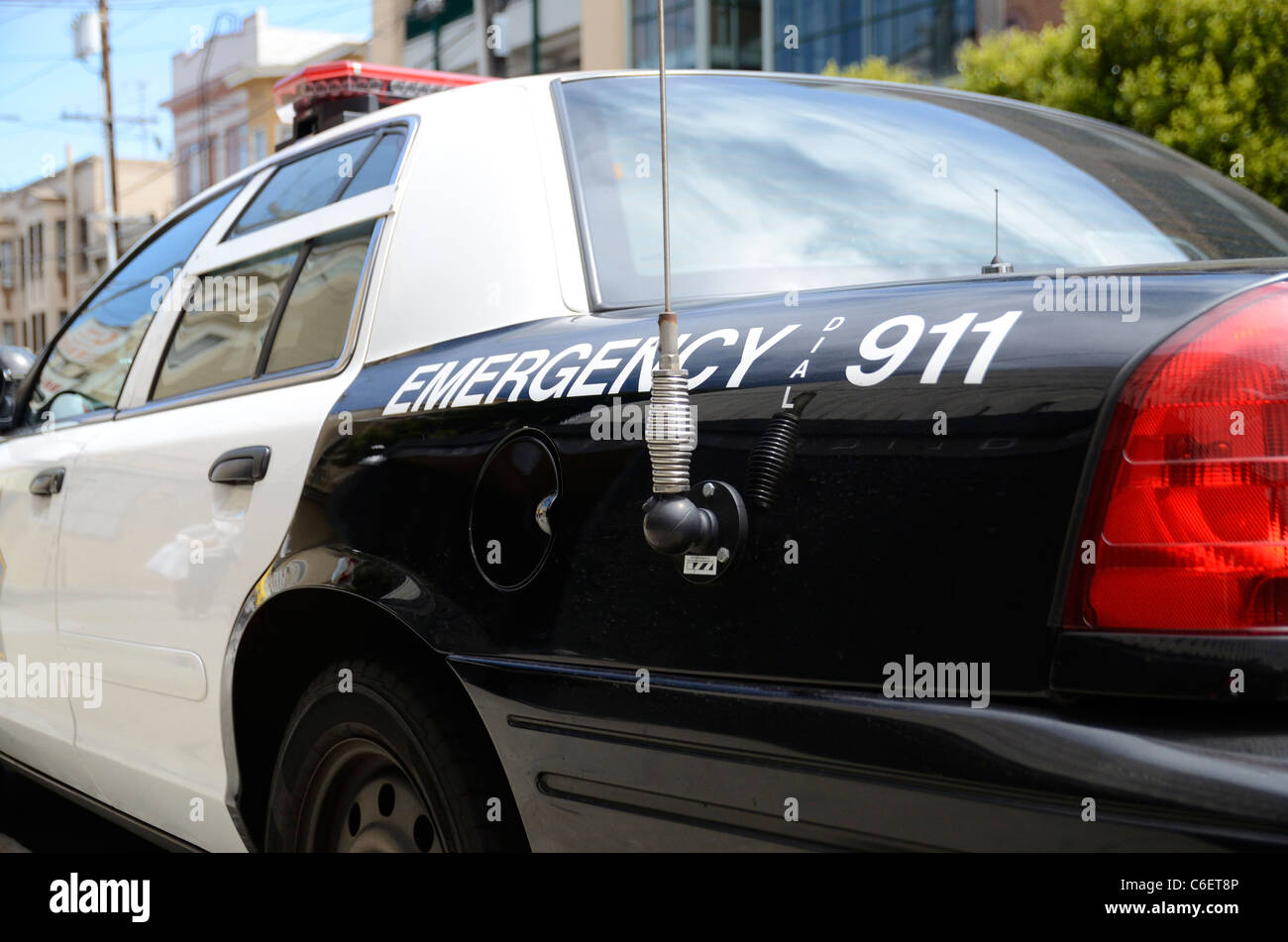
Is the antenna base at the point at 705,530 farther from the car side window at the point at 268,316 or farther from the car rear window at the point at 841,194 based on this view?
the car side window at the point at 268,316

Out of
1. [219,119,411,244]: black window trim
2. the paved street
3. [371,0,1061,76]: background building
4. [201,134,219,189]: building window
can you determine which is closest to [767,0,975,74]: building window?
[371,0,1061,76]: background building

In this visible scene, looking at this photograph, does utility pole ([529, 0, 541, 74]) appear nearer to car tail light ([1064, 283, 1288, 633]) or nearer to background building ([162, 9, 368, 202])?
background building ([162, 9, 368, 202])

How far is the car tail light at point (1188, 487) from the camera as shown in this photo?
1328 millimetres

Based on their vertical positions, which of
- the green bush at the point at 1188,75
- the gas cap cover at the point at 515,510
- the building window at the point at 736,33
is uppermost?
the building window at the point at 736,33

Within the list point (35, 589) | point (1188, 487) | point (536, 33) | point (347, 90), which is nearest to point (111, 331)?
point (35, 589)

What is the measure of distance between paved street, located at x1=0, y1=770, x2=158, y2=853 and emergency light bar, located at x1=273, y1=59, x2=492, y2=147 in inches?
77.6

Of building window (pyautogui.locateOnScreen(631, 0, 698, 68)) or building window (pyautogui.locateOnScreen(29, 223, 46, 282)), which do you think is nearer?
building window (pyautogui.locateOnScreen(631, 0, 698, 68))

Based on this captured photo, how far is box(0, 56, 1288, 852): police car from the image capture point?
4.41 feet

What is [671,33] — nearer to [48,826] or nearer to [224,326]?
[48,826]

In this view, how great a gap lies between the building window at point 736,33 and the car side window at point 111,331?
59.9ft

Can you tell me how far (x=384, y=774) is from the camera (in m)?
2.17

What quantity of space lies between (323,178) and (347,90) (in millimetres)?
903

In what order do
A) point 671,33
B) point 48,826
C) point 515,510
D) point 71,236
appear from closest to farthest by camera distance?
point 515,510 → point 48,826 → point 671,33 → point 71,236

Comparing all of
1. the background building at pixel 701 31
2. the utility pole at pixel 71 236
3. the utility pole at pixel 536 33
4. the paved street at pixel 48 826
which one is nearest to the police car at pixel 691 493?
the paved street at pixel 48 826
